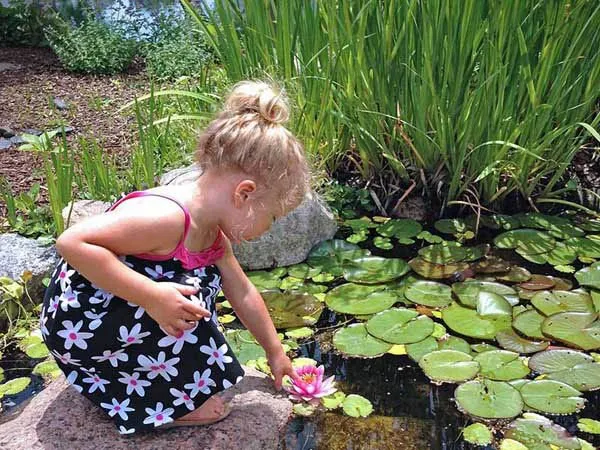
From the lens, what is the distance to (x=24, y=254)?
245 cm

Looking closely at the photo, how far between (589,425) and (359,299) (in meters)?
0.81

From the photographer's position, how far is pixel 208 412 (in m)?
1.60

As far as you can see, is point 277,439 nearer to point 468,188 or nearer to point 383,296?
point 383,296

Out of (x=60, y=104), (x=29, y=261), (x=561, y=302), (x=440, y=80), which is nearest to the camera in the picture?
(x=561, y=302)

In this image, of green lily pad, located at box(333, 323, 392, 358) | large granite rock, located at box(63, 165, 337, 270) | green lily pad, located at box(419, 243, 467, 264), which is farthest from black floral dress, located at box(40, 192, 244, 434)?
green lily pad, located at box(419, 243, 467, 264)

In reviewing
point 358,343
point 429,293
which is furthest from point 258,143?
point 429,293

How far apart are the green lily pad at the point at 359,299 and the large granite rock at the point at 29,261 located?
0.93 meters

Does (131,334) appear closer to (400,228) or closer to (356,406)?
(356,406)

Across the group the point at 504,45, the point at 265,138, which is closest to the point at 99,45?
the point at 504,45

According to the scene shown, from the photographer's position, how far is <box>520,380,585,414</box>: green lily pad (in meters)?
1.86

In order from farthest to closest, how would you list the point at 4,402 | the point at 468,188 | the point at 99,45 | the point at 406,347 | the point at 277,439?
the point at 99,45, the point at 468,188, the point at 406,347, the point at 4,402, the point at 277,439

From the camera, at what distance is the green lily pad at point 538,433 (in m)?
1.73

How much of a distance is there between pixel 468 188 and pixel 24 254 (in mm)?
1648

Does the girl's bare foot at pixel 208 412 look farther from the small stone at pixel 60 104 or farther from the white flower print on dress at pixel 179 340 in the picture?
the small stone at pixel 60 104
